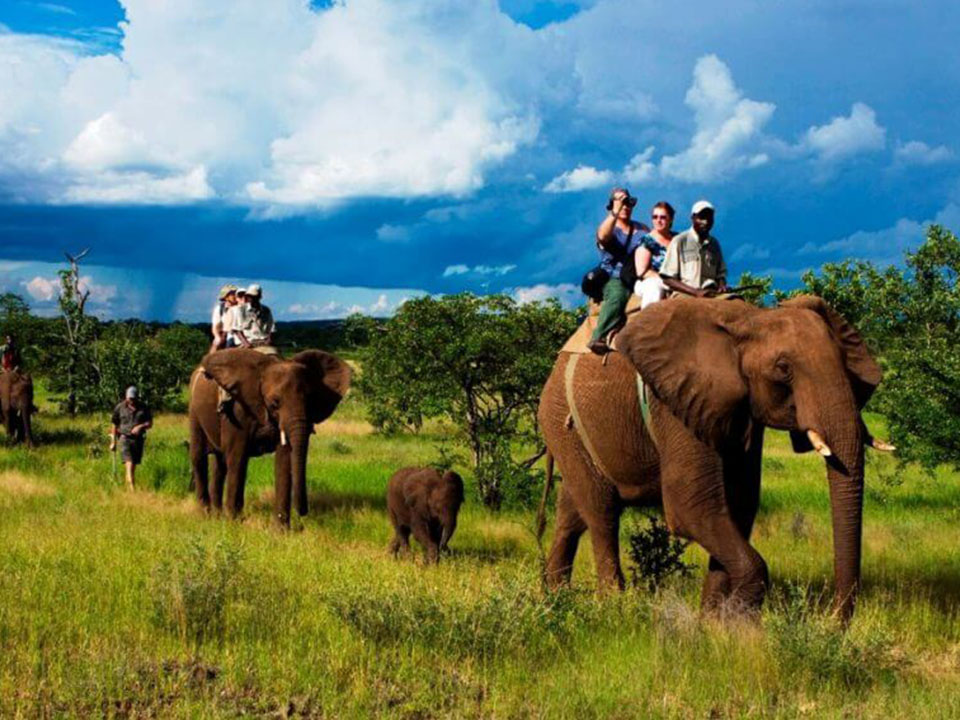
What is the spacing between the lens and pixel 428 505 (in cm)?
1338

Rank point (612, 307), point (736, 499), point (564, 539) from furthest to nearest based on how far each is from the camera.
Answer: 1. point (564, 539)
2. point (612, 307)
3. point (736, 499)

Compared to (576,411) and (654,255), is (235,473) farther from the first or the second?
(654,255)

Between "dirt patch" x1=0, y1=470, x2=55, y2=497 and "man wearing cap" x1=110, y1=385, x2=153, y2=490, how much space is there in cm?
149

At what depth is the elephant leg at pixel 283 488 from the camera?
588 inches

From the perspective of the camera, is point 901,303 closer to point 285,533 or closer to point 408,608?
point 285,533

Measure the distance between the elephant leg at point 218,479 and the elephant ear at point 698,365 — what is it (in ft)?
35.1

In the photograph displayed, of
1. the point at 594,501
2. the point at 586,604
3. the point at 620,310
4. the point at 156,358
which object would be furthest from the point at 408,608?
the point at 156,358

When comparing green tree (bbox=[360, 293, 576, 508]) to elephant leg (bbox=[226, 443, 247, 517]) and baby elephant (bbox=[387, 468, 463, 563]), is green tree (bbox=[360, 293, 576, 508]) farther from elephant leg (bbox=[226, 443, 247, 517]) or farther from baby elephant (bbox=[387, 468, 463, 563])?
baby elephant (bbox=[387, 468, 463, 563])

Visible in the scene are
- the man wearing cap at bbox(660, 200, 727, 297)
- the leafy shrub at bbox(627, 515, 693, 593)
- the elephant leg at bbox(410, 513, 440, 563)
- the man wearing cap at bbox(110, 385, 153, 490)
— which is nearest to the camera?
the man wearing cap at bbox(660, 200, 727, 297)

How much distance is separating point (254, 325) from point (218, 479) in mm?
2701

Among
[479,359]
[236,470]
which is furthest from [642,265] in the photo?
[479,359]

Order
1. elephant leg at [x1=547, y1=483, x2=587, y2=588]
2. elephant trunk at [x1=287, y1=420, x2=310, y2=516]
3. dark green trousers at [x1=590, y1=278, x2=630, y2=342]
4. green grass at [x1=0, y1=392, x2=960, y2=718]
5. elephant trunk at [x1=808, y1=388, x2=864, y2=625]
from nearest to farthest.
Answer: green grass at [x1=0, y1=392, x2=960, y2=718] → elephant trunk at [x1=808, y1=388, x2=864, y2=625] → dark green trousers at [x1=590, y1=278, x2=630, y2=342] → elephant leg at [x1=547, y1=483, x2=587, y2=588] → elephant trunk at [x1=287, y1=420, x2=310, y2=516]

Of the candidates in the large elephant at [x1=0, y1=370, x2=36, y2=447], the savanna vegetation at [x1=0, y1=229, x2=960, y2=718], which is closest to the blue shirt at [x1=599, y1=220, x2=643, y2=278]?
the savanna vegetation at [x1=0, y1=229, x2=960, y2=718]

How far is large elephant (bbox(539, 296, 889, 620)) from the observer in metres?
7.56
